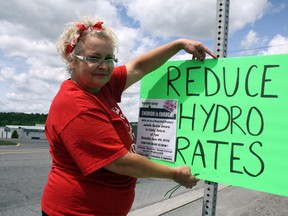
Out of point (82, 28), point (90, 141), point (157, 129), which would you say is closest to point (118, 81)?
point (157, 129)

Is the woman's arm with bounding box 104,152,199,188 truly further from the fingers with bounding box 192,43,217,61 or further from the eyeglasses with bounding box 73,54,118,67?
the fingers with bounding box 192,43,217,61

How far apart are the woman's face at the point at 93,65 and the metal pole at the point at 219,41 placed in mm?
642

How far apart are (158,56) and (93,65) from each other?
62cm

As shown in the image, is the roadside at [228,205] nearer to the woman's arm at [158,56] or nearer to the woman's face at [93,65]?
the woman's arm at [158,56]

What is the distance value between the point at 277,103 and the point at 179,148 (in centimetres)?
68

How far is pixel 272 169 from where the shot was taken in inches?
68.4

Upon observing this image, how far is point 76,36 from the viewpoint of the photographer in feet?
6.25

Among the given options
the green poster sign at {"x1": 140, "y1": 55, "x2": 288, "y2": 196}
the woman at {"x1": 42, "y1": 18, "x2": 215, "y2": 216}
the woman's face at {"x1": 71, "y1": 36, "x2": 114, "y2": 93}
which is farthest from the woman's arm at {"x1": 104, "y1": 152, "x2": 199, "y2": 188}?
the woman's face at {"x1": 71, "y1": 36, "x2": 114, "y2": 93}

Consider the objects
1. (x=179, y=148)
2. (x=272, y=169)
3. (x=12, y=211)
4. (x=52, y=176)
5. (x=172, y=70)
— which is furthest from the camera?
(x=12, y=211)

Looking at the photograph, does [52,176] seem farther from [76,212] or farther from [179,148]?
[179,148]

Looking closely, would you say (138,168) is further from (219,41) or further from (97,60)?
(219,41)

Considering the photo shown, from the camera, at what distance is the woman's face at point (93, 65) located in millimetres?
1873

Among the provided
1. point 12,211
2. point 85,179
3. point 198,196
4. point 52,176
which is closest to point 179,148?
point 85,179

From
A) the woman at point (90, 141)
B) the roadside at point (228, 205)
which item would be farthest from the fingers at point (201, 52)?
the roadside at point (228, 205)
